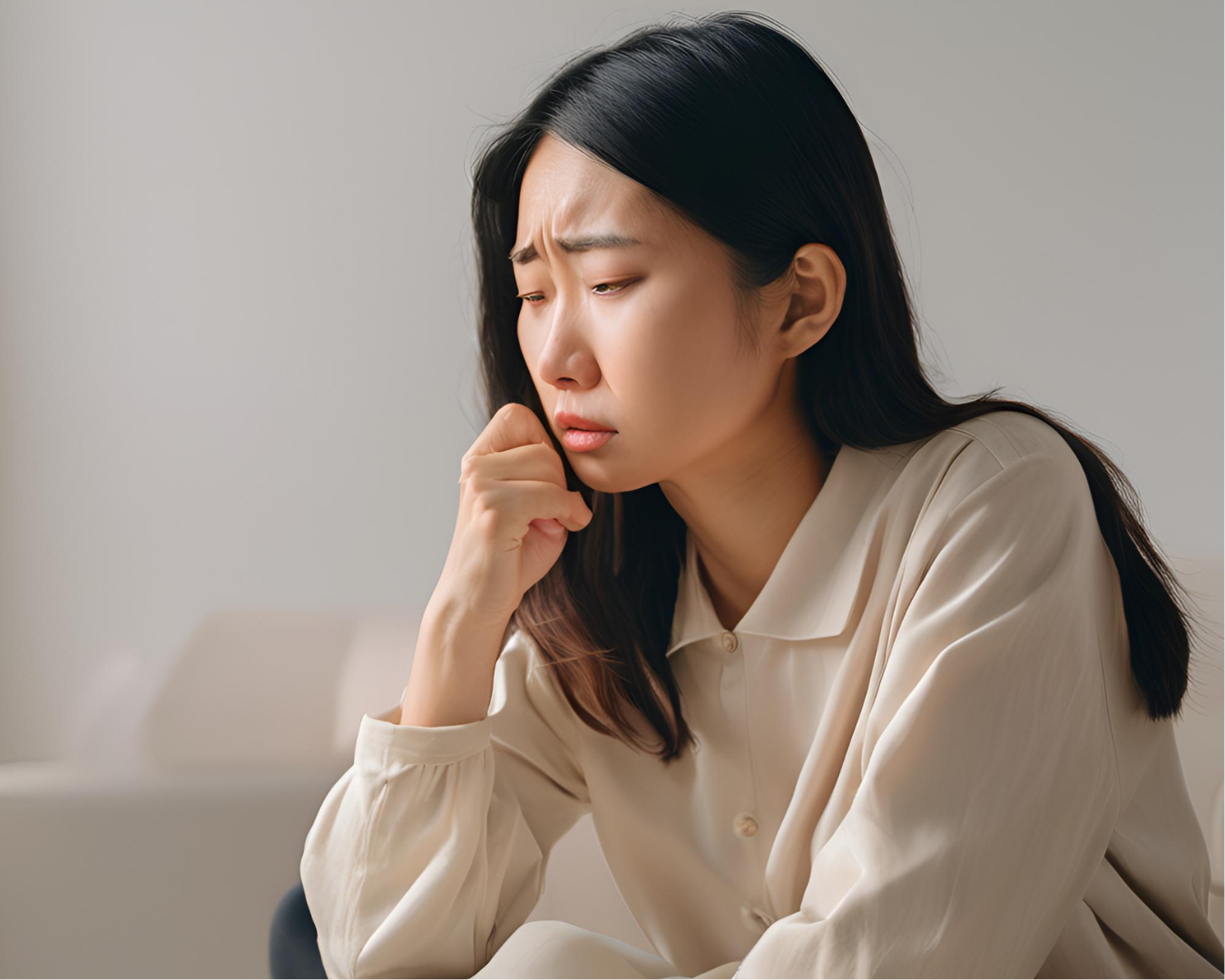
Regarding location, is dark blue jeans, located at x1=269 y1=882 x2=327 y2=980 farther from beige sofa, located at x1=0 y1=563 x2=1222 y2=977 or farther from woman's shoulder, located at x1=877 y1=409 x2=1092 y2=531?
woman's shoulder, located at x1=877 y1=409 x2=1092 y2=531

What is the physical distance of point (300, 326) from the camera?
1.77 m

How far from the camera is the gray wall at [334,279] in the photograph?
1.73 m

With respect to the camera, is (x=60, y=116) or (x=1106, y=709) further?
(x=60, y=116)

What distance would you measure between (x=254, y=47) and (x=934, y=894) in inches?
64.7

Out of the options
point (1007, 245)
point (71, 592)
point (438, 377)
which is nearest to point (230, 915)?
point (71, 592)

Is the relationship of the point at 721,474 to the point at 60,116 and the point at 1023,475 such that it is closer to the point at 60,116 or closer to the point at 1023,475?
the point at 1023,475

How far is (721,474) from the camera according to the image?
1.03m

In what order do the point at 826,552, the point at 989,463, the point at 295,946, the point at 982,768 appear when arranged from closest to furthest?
the point at 982,768 → the point at 989,463 → the point at 826,552 → the point at 295,946

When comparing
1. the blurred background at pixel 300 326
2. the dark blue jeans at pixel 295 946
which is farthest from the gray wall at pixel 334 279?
the dark blue jeans at pixel 295 946

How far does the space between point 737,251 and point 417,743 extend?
1.76 feet

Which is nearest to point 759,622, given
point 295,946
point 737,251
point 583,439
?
point 583,439

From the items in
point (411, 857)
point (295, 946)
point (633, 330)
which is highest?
point (633, 330)

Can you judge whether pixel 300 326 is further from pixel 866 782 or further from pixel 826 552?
pixel 866 782

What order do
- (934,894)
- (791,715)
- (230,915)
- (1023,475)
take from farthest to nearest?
(230,915)
(791,715)
(1023,475)
(934,894)
